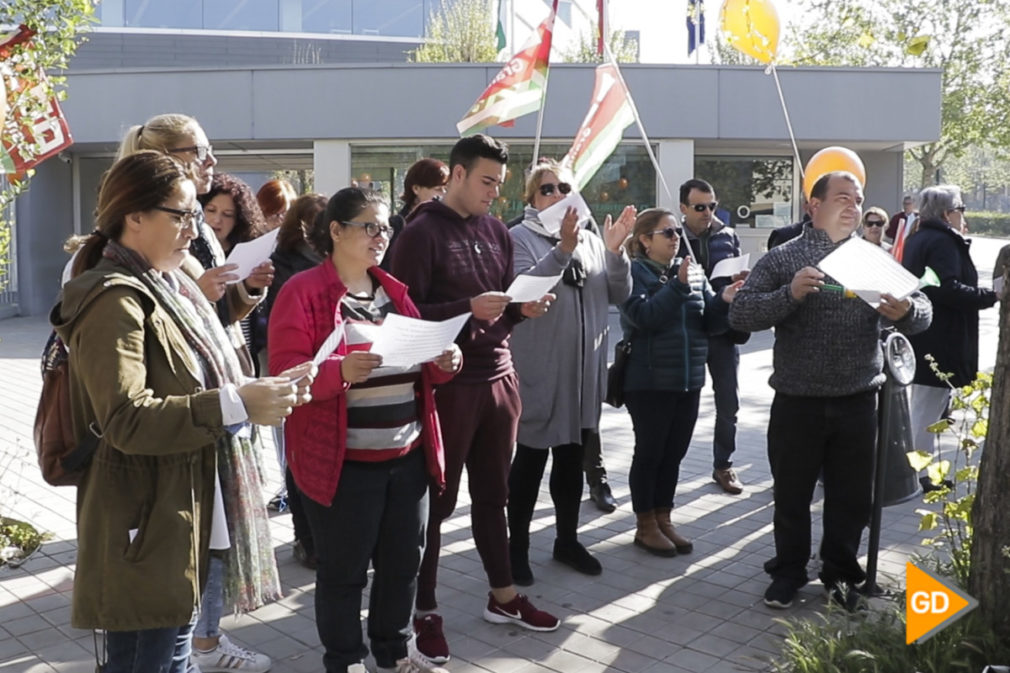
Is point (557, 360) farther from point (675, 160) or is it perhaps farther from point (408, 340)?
point (675, 160)

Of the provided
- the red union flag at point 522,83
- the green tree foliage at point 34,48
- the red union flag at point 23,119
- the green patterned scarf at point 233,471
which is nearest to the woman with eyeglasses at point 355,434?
the green patterned scarf at point 233,471

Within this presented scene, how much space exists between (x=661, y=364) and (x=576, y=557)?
45.7 inches

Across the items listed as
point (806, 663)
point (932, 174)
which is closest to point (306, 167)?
point (806, 663)

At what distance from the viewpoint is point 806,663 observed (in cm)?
346

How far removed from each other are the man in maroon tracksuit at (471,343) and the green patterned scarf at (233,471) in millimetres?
1069

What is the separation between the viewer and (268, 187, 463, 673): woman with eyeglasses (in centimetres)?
347

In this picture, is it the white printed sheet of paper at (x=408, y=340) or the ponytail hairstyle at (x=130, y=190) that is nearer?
the ponytail hairstyle at (x=130, y=190)

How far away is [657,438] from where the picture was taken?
5574 mm

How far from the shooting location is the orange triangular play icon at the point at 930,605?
330 cm

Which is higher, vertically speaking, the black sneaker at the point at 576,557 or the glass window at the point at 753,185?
the glass window at the point at 753,185

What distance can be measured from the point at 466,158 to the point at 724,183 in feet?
49.1

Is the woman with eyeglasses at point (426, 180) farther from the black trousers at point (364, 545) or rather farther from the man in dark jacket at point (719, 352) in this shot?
the black trousers at point (364, 545)

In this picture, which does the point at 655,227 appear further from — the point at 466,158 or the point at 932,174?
the point at 932,174

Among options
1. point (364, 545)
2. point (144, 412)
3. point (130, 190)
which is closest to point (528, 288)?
point (364, 545)
